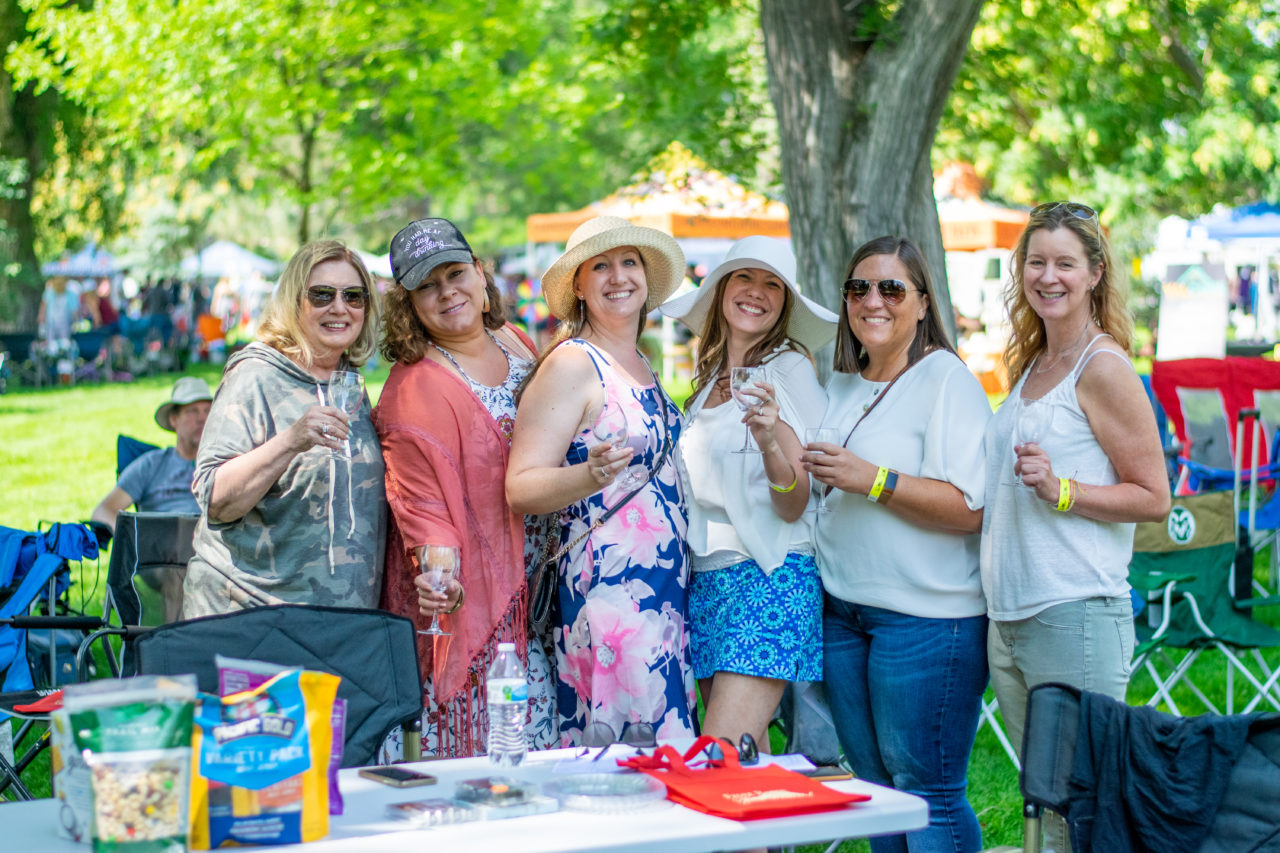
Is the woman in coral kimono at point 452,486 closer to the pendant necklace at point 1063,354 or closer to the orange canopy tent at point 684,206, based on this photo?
the orange canopy tent at point 684,206

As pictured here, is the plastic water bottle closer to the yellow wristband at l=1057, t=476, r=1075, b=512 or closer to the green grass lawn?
the yellow wristband at l=1057, t=476, r=1075, b=512

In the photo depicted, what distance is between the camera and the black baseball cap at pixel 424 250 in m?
3.34

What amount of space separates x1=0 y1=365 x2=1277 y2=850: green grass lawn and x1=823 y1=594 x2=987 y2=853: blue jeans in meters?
1.23

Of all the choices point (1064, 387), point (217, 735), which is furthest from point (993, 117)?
point (217, 735)

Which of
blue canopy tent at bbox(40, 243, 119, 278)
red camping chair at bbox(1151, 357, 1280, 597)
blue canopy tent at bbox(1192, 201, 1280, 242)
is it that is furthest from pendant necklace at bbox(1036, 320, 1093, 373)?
blue canopy tent at bbox(40, 243, 119, 278)

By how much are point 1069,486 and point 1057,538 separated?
0.16m

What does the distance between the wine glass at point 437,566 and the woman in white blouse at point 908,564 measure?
0.94 m

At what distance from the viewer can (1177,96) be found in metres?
10.1

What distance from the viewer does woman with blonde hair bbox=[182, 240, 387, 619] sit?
10.6 ft

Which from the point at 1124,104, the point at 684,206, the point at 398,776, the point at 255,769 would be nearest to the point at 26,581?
the point at 398,776

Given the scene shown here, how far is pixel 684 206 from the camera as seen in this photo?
1055cm

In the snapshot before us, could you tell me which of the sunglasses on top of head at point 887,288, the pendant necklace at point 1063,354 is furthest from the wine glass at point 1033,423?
A: the sunglasses on top of head at point 887,288

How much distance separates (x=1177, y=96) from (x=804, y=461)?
28.2 feet

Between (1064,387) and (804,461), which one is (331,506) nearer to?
(804,461)
